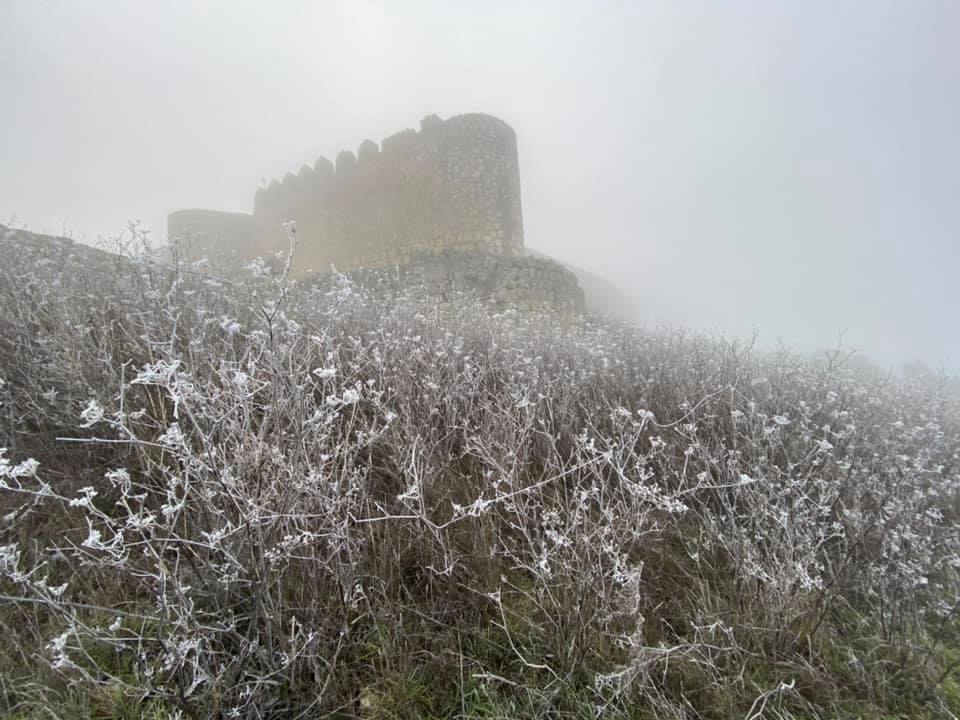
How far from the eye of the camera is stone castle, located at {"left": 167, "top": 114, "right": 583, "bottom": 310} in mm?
8719

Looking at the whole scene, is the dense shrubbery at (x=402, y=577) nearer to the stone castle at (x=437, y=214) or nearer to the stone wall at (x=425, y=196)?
the stone castle at (x=437, y=214)

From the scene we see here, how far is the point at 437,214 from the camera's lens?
34.1 feet

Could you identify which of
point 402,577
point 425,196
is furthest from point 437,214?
point 402,577

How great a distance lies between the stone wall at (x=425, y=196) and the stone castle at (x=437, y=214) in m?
0.02

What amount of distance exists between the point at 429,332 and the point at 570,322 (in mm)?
5075

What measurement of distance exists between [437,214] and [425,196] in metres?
0.62

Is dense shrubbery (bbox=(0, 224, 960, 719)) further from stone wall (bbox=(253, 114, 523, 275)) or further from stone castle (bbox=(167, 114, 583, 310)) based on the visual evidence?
stone wall (bbox=(253, 114, 523, 275))

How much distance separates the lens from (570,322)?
7961mm

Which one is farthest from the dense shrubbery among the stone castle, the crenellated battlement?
the crenellated battlement

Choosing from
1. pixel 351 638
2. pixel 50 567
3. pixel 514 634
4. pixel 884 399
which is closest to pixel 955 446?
pixel 884 399

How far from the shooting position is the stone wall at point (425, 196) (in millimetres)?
10188

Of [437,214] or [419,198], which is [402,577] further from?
[419,198]

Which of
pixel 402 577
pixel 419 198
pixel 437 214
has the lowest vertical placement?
pixel 402 577

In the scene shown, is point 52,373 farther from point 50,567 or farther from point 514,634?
point 514,634
